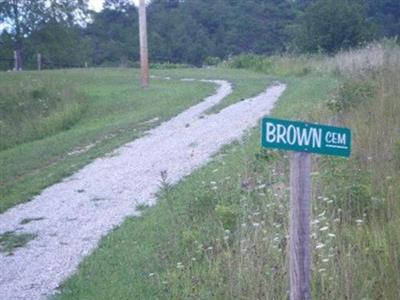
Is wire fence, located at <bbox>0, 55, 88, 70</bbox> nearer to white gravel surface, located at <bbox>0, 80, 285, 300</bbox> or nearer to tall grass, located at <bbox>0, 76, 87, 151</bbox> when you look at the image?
tall grass, located at <bbox>0, 76, 87, 151</bbox>

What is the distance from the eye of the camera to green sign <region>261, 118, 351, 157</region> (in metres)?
3.63

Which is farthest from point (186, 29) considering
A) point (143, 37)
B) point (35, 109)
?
point (35, 109)

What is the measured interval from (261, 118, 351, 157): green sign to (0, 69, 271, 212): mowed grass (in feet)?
19.9

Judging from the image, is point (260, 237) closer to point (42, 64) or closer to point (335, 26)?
point (335, 26)

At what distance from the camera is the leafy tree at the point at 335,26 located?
46.7 meters

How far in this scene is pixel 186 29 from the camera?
72562 millimetres

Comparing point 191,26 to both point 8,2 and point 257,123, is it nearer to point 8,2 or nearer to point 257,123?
point 8,2

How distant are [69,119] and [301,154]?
15.3 m

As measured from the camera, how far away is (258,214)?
19.4 ft

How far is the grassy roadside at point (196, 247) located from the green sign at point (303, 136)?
140 centimetres

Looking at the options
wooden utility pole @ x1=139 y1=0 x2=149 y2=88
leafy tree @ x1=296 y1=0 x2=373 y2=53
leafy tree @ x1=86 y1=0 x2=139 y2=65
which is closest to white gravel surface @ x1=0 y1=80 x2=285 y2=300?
wooden utility pole @ x1=139 y1=0 x2=149 y2=88

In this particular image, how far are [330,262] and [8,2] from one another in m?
51.0

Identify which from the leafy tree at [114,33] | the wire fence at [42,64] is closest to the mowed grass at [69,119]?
the wire fence at [42,64]

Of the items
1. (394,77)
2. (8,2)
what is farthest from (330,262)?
(8,2)
